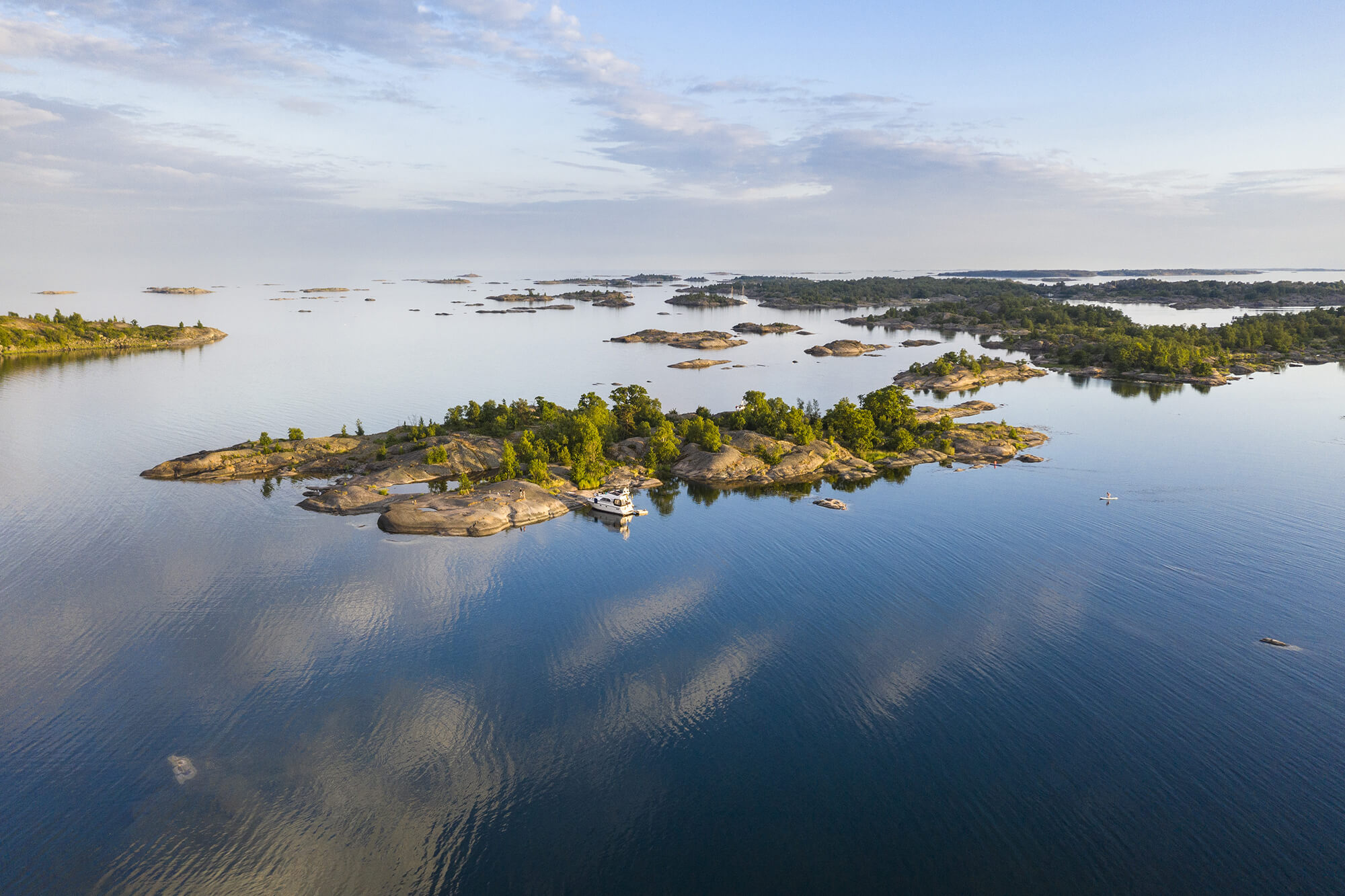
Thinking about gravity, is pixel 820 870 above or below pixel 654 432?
below

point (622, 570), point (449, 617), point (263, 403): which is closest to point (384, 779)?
point (449, 617)

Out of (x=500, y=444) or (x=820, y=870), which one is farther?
(x=500, y=444)

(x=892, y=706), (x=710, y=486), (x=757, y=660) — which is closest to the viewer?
(x=892, y=706)

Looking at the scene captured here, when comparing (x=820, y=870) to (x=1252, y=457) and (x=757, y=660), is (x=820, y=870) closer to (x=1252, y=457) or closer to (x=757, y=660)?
(x=757, y=660)

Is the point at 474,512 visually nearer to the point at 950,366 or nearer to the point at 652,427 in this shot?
the point at 652,427

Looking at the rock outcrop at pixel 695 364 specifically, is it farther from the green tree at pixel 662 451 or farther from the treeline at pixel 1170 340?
the treeline at pixel 1170 340

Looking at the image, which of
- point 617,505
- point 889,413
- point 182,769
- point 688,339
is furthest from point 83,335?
point 889,413

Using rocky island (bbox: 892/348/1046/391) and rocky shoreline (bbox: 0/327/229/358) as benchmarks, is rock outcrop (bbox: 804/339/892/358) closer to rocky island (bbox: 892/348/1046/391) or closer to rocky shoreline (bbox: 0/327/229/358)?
rocky island (bbox: 892/348/1046/391)
